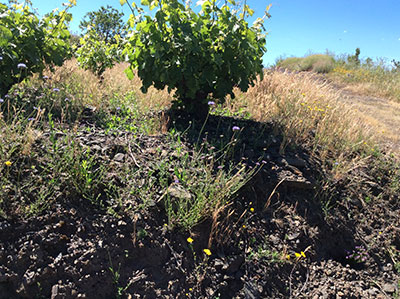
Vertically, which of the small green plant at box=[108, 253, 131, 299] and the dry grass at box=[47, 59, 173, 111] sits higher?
the dry grass at box=[47, 59, 173, 111]

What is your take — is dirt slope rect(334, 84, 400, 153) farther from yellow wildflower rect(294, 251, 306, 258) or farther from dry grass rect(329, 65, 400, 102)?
yellow wildflower rect(294, 251, 306, 258)

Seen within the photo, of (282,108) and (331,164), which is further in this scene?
(282,108)

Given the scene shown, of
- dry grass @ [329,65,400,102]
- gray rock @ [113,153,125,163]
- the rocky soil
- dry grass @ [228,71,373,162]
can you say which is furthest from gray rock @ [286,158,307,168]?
dry grass @ [329,65,400,102]

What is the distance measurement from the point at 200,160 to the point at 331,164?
6.03 feet

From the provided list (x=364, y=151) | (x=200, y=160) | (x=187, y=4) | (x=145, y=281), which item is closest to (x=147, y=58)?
(x=187, y=4)

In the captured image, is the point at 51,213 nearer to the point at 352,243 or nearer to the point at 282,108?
the point at 352,243

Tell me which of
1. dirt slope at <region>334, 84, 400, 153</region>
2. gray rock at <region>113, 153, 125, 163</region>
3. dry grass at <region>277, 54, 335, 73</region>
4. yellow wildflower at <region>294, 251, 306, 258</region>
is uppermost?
dry grass at <region>277, 54, 335, 73</region>

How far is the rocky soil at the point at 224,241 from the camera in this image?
231 cm

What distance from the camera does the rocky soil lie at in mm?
2312

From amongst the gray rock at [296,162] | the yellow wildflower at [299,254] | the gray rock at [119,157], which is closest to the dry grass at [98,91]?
the gray rock at [119,157]

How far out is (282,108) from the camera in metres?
4.89

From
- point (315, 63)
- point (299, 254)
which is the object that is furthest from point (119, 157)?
point (315, 63)

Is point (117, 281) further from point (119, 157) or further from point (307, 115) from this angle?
point (307, 115)

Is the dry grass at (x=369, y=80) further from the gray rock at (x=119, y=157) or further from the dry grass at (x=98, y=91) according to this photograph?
the gray rock at (x=119, y=157)
